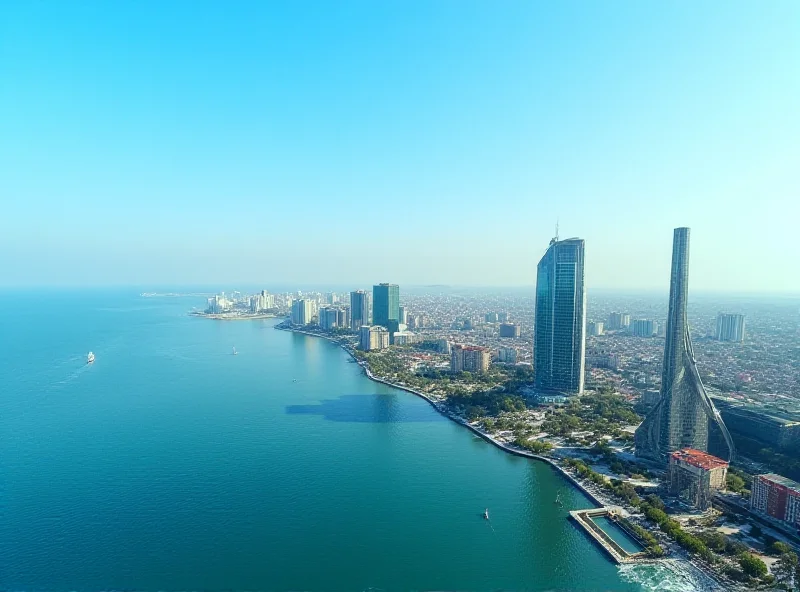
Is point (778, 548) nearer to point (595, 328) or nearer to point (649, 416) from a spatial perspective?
point (649, 416)

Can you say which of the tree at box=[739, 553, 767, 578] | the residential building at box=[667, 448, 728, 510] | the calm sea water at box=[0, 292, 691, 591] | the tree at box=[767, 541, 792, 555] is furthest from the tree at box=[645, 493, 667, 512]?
the tree at box=[739, 553, 767, 578]

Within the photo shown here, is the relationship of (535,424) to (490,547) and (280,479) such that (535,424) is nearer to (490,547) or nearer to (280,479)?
(490,547)

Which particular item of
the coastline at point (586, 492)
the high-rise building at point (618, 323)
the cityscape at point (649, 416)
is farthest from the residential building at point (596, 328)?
the coastline at point (586, 492)

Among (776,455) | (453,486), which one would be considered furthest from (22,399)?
(776,455)

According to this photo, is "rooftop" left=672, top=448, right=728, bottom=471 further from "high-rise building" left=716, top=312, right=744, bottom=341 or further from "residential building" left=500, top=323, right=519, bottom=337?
"high-rise building" left=716, top=312, right=744, bottom=341

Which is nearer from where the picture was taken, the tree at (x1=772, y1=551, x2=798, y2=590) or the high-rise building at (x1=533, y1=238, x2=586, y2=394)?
the tree at (x1=772, y1=551, x2=798, y2=590)

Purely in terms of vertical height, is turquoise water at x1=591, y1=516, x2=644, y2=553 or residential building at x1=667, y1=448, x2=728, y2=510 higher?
residential building at x1=667, y1=448, x2=728, y2=510

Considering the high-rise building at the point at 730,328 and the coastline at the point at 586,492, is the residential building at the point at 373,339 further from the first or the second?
the high-rise building at the point at 730,328
